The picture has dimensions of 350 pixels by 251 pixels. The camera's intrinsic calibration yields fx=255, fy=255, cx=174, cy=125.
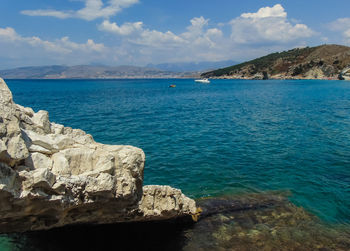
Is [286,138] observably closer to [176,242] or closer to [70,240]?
[176,242]

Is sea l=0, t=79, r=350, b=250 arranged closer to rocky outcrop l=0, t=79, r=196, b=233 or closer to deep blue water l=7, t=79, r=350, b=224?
deep blue water l=7, t=79, r=350, b=224

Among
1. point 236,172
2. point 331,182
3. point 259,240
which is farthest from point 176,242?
point 331,182

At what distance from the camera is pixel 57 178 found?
24.2ft

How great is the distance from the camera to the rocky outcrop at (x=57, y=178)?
6.80 meters

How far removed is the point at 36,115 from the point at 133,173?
4350 mm

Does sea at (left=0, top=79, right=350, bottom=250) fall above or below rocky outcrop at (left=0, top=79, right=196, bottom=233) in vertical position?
below

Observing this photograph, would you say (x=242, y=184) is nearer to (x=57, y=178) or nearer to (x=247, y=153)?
(x=247, y=153)

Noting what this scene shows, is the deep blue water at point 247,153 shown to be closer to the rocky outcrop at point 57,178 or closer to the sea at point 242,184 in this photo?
the sea at point 242,184

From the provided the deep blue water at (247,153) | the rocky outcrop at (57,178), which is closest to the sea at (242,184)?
the deep blue water at (247,153)

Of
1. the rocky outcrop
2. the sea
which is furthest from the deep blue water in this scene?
the rocky outcrop

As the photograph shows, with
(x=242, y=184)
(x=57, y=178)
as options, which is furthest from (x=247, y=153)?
(x=57, y=178)

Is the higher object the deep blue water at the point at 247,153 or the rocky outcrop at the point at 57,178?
the rocky outcrop at the point at 57,178

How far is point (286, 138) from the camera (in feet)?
87.4

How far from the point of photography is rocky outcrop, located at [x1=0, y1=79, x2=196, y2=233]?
680cm
